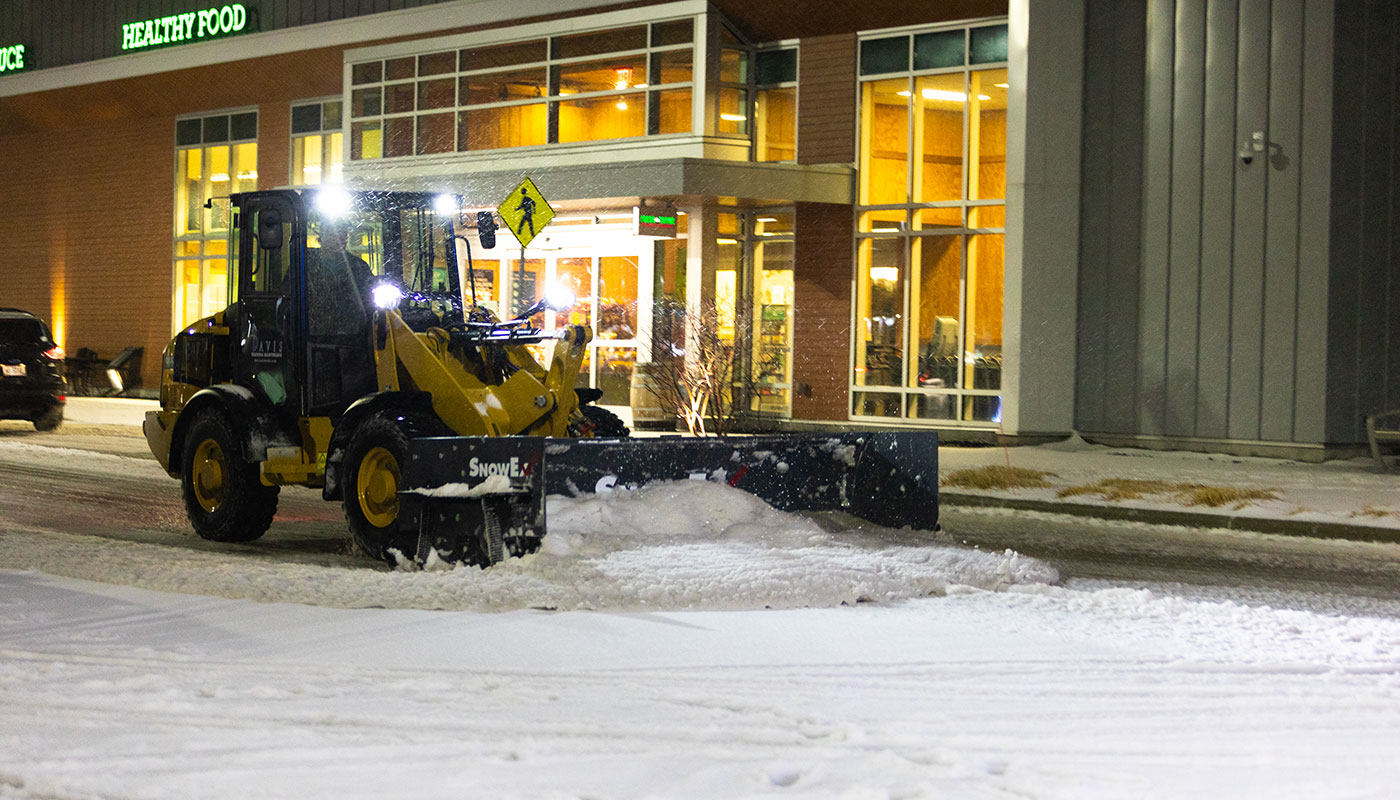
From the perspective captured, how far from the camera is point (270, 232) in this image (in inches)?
396

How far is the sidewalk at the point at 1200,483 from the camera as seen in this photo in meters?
12.4

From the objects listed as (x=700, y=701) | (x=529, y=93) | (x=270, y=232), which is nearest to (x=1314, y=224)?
(x=270, y=232)

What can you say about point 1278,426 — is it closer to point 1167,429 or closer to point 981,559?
point 1167,429

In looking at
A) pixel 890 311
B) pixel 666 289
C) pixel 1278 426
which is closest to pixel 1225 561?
pixel 1278 426

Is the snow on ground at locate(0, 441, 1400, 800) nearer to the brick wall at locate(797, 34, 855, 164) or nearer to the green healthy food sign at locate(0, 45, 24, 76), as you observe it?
the brick wall at locate(797, 34, 855, 164)

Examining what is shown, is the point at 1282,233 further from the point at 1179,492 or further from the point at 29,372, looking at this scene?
the point at 29,372

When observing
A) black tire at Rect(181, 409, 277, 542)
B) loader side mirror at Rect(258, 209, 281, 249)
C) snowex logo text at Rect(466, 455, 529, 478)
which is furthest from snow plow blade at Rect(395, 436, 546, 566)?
black tire at Rect(181, 409, 277, 542)

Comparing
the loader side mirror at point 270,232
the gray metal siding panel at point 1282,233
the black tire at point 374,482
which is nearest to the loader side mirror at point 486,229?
the loader side mirror at point 270,232

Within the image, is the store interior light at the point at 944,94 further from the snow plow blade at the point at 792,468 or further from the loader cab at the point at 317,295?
the loader cab at the point at 317,295

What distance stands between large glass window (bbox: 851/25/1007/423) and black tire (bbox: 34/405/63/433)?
484 inches

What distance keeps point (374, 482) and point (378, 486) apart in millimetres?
59

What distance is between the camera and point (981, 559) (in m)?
8.98

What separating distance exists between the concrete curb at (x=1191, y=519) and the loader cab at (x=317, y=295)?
19.3ft

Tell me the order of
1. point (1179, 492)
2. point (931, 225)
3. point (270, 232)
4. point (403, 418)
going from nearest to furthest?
point (403, 418)
point (270, 232)
point (1179, 492)
point (931, 225)
